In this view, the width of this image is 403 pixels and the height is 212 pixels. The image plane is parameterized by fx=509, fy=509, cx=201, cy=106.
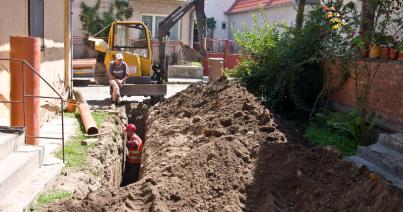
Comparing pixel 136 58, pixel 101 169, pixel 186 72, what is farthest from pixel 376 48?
pixel 186 72

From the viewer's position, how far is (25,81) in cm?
743

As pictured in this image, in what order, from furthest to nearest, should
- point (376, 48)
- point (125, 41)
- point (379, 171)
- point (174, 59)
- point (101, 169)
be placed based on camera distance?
1. point (174, 59)
2. point (125, 41)
3. point (376, 48)
4. point (101, 169)
5. point (379, 171)

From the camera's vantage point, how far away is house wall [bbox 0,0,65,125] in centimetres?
800

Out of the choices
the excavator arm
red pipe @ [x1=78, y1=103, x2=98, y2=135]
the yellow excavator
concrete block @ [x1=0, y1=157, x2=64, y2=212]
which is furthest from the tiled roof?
concrete block @ [x1=0, y1=157, x2=64, y2=212]

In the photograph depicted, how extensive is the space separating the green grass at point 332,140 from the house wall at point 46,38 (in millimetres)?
5036

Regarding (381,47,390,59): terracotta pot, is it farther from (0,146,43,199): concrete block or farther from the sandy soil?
(0,146,43,199): concrete block

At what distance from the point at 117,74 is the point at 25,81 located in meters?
7.38

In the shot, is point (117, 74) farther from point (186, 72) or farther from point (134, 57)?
point (186, 72)

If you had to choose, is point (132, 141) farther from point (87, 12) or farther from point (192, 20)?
point (192, 20)

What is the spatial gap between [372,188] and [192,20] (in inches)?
965

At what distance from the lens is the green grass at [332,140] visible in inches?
318

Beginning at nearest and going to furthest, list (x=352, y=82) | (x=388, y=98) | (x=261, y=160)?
(x=261, y=160), (x=388, y=98), (x=352, y=82)

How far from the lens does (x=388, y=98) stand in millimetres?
8211

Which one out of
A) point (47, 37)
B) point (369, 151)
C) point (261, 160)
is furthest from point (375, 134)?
point (47, 37)
